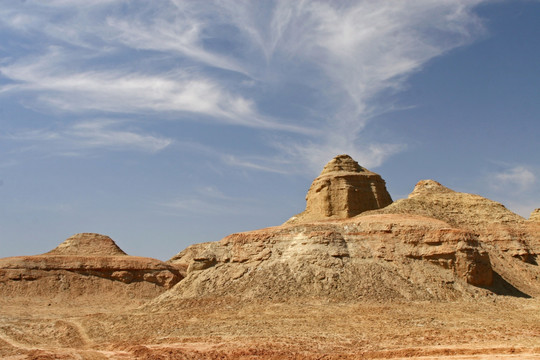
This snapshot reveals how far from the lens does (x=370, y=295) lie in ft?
91.5

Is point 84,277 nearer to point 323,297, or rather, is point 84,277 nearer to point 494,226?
point 323,297

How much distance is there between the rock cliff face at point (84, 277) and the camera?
46000 mm

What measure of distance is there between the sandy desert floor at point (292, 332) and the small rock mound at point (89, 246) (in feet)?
90.8

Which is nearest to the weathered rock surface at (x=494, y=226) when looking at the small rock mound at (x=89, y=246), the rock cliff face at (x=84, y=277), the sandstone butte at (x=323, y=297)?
the sandstone butte at (x=323, y=297)

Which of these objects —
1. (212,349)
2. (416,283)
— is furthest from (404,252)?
(212,349)

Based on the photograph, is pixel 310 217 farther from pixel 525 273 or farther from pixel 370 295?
pixel 370 295

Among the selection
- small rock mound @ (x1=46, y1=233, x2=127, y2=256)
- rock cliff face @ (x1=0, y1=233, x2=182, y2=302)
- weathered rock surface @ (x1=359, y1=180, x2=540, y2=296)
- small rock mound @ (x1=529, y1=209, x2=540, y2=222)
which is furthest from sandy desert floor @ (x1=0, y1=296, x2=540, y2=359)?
small rock mound @ (x1=46, y1=233, x2=127, y2=256)

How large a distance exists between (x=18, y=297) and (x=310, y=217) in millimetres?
27621

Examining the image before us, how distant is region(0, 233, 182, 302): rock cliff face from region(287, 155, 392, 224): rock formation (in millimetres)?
15970

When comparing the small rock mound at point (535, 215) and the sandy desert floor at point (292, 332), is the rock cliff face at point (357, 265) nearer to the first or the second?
the sandy desert floor at point (292, 332)

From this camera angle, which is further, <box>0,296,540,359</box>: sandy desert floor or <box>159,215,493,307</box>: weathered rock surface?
<box>159,215,493,307</box>: weathered rock surface

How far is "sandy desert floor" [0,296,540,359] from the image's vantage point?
1877 cm

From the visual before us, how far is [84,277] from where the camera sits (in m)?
48.5

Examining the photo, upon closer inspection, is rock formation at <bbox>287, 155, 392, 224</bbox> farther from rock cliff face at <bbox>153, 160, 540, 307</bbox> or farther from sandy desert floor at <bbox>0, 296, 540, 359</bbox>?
sandy desert floor at <bbox>0, 296, 540, 359</bbox>
